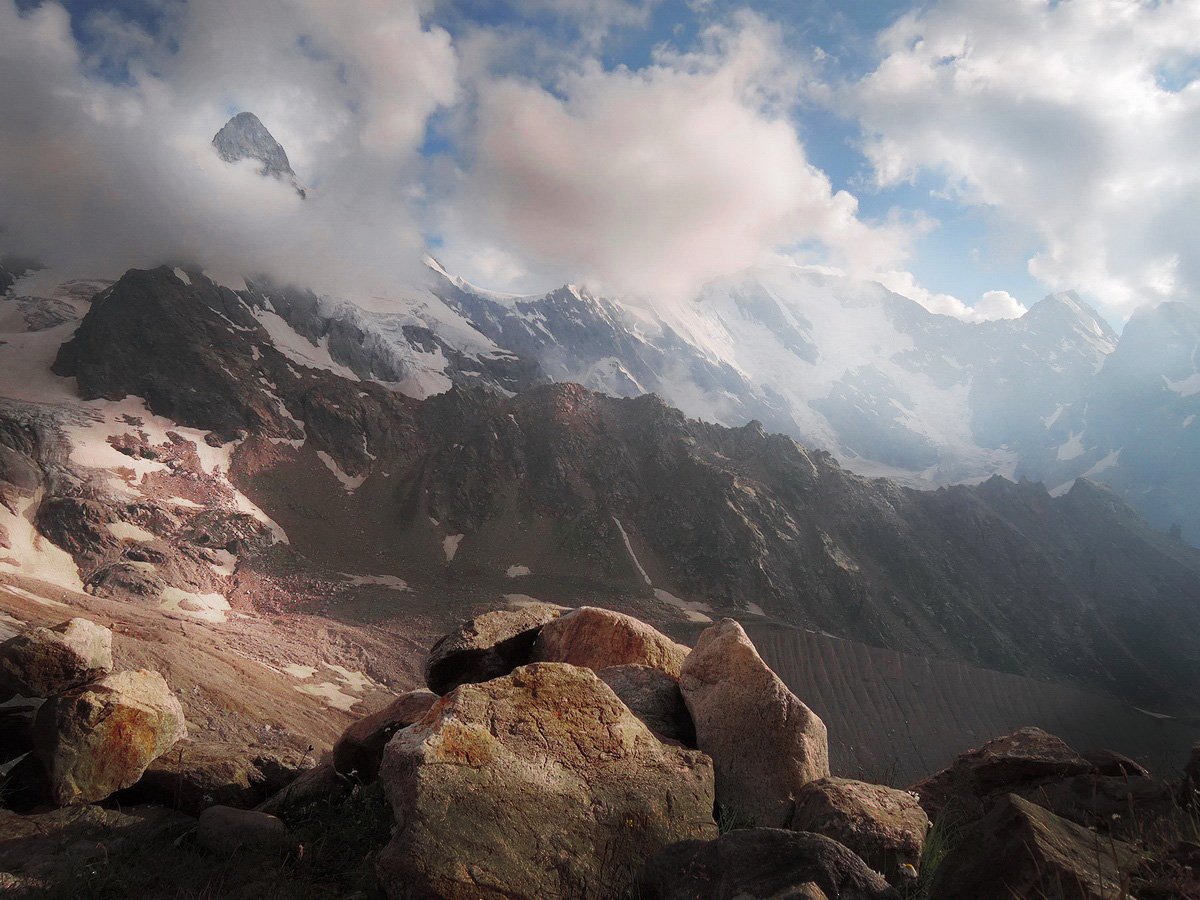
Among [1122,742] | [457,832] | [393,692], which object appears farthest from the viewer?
[1122,742]

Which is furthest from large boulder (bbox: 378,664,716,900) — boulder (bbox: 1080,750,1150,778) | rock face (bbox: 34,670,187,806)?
boulder (bbox: 1080,750,1150,778)

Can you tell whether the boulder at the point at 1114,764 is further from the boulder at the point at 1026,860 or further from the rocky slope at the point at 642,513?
the rocky slope at the point at 642,513

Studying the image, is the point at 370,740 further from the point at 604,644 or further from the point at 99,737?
the point at 604,644

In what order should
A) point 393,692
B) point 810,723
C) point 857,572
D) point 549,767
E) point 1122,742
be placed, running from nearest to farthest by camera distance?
point 549,767
point 810,723
point 393,692
point 1122,742
point 857,572

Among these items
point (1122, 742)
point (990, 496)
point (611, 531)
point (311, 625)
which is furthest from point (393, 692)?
point (990, 496)

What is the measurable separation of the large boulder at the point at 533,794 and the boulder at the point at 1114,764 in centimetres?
783

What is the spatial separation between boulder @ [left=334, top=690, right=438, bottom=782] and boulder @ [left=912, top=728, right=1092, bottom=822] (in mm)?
9617

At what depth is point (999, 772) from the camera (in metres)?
9.66

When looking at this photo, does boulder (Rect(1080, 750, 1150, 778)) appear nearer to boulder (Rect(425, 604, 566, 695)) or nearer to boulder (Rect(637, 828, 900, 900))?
boulder (Rect(637, 828, 900, 900))

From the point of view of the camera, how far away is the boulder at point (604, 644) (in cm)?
1167

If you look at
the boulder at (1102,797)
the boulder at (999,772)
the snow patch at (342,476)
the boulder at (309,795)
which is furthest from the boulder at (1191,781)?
the snow patch at (342,476)

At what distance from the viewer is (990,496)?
474ft

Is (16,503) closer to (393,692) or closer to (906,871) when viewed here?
(393,692)

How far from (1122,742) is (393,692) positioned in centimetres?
9115
